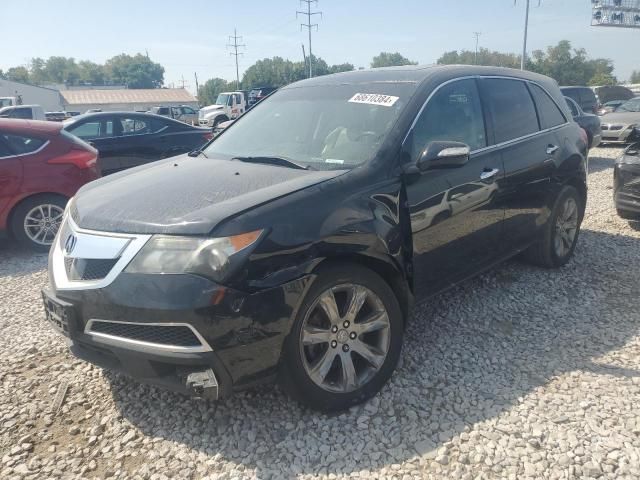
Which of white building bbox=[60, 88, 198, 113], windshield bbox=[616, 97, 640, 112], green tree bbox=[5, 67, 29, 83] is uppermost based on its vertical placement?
green tree bbox=[5, 67, 29, 83]

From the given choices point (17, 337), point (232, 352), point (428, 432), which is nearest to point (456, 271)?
point (428, 432)

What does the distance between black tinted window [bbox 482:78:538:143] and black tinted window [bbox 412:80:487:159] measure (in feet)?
0.65

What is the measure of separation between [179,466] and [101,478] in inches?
14.2

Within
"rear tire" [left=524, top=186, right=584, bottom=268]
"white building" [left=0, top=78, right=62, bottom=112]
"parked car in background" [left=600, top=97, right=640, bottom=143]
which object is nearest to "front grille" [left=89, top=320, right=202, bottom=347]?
"rear tire" [left=524, top=186, right=584, bottom=268]

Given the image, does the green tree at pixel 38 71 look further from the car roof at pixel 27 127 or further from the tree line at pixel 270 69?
the car roof at pixel 27 127

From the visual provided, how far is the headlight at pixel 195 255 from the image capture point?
7.63 ft

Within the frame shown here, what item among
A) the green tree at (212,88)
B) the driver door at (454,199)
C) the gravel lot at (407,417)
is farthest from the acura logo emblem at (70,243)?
the green tree at (212,88)

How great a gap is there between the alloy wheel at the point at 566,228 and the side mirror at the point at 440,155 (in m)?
2.16

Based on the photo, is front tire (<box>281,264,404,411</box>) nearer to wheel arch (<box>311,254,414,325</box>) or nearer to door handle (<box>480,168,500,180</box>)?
wheel arch (<box>311,254,414,325</box>)

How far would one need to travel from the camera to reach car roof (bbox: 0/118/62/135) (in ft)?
19.8

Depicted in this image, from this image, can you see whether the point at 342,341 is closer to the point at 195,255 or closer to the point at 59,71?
the point at 195,255

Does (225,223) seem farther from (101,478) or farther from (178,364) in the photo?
(101,478)

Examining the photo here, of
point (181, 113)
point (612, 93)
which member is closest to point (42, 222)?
point (612, 93)

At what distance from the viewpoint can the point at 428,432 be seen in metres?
2.66
